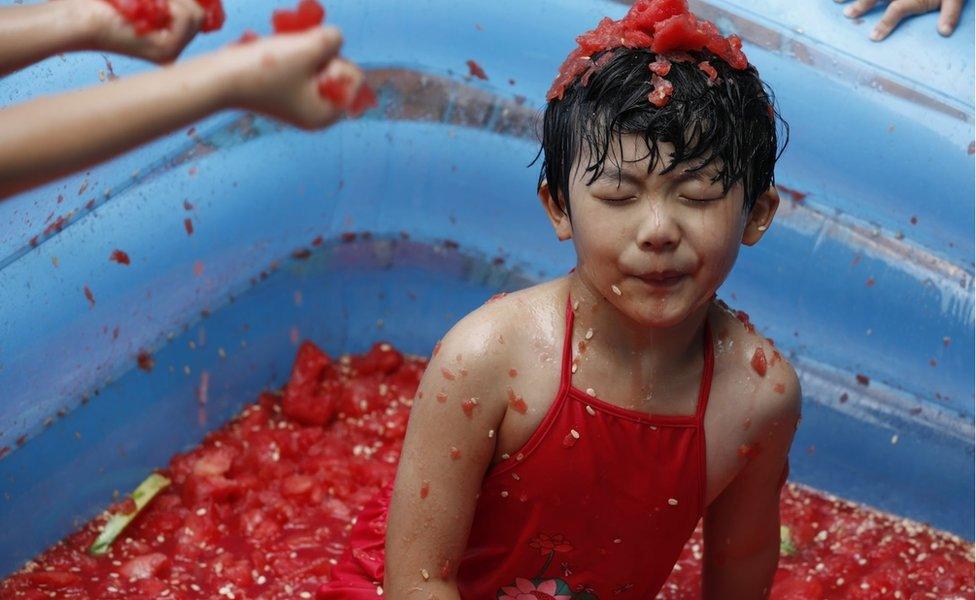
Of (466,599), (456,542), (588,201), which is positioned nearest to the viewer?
(588,201)

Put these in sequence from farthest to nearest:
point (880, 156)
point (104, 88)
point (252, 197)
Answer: point (252, 197)
point (880, 156)
point (104, 88)

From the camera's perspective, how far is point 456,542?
1888mm

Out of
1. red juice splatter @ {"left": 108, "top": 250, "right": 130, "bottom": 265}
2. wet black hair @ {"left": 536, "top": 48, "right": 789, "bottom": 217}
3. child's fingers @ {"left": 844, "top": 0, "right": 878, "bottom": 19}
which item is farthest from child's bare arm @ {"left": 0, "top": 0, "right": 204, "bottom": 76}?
child's fingers @ {"left": 844, "top": 0, "right": 878, "bottom": 19}

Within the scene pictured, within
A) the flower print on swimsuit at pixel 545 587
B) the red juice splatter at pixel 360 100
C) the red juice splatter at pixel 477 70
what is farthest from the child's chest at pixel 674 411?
the red juice splatter at pixel 477 70

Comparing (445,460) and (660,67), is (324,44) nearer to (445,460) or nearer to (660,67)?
(660,67)

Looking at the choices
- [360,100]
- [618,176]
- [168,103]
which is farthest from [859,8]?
[168,103]

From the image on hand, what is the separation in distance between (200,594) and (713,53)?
1431 mm

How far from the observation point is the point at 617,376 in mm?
1884

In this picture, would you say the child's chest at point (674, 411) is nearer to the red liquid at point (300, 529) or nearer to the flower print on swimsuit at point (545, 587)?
the flower print on swimsuit at point (545, 587)

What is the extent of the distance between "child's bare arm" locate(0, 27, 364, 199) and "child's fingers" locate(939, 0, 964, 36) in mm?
1755

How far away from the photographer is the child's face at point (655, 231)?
168 centimetres

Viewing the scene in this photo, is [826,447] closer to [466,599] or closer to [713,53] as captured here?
[466,599]

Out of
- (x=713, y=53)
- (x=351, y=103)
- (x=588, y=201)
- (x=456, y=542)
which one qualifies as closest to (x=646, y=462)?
(x=456, y=542)

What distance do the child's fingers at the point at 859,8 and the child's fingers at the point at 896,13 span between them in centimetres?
3
